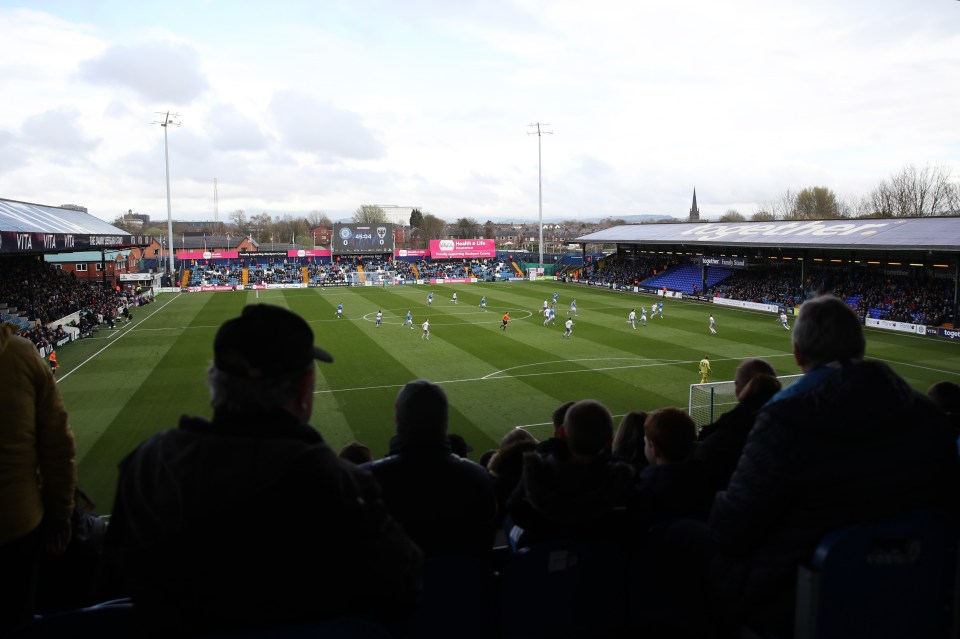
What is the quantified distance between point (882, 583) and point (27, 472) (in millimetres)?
4052

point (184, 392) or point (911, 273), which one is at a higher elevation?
point (911, 273)

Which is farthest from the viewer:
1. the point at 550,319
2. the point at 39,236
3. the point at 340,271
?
the point at 340,271

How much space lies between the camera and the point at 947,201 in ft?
228

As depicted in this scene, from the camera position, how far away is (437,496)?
11.3ft

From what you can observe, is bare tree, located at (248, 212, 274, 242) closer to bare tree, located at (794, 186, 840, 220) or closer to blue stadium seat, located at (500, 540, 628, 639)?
bare tree, located at (794, 186, 840, 220)

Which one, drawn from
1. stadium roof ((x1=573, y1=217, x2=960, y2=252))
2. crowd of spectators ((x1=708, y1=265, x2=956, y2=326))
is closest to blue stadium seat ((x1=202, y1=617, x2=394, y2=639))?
stadium roof ((x1=573, y1=217, x2=960, y2=252))

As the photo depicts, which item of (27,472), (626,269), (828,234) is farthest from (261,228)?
(27,472)

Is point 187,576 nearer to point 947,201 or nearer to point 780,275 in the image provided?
point 780,275

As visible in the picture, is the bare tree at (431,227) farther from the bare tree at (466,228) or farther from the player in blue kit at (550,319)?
the player in blue kit at (550,319)

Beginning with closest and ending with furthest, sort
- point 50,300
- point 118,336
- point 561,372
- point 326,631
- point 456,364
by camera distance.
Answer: point 326,631 → point 561,372 → point 456,364 → point 118,336 → point 50,300

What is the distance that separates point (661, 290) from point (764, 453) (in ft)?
195

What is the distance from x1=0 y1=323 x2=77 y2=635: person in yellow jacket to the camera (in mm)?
3166

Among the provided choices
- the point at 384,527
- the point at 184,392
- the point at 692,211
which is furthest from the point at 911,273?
the point at 692,211

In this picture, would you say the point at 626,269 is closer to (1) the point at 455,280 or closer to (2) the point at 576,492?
(1) the point at 455,280
